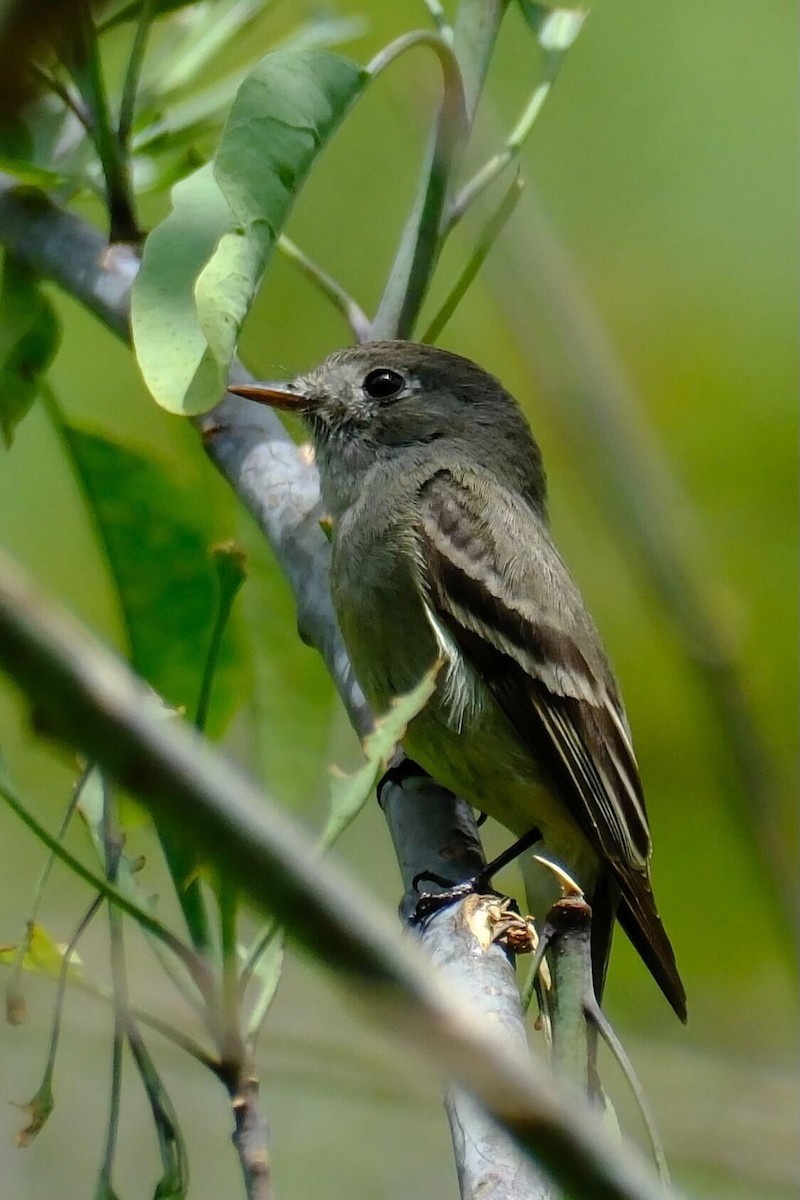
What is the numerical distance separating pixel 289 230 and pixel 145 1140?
9.95 ft

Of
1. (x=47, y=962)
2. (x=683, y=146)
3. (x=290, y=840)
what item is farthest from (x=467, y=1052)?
(x=683, y=146)

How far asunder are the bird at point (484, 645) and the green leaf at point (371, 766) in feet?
4.24

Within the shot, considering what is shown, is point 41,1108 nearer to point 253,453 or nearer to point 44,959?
point 44,959

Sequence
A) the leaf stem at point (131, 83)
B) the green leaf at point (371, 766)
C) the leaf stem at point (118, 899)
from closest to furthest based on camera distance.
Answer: the green leaf at point (371, 766), the leaf stem at point (118, 899), the leaf stem at point (131, 83)

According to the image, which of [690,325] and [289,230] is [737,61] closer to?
[690,325]

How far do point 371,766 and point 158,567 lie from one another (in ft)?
3.59

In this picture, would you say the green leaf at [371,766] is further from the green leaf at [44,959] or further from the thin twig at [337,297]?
the thin twig at [337,297]

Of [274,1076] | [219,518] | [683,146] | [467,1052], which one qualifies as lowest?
[467,1052]

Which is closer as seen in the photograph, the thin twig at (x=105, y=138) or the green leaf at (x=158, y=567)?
the green leaf at (x=158, y=567)

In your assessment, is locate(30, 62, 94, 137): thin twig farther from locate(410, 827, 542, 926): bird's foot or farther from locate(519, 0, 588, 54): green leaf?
locate(410, 827, 542, 926): bird's foot

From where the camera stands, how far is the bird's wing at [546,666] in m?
2.81

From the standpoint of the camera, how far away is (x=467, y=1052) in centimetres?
51

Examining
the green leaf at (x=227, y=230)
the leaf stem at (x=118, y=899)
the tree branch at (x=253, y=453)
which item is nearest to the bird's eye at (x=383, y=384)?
the tree branch at (x=253, y=453)

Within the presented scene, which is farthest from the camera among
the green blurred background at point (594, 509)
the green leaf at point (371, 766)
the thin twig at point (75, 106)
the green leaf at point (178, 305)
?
the green blurred background at point (594, 509)
